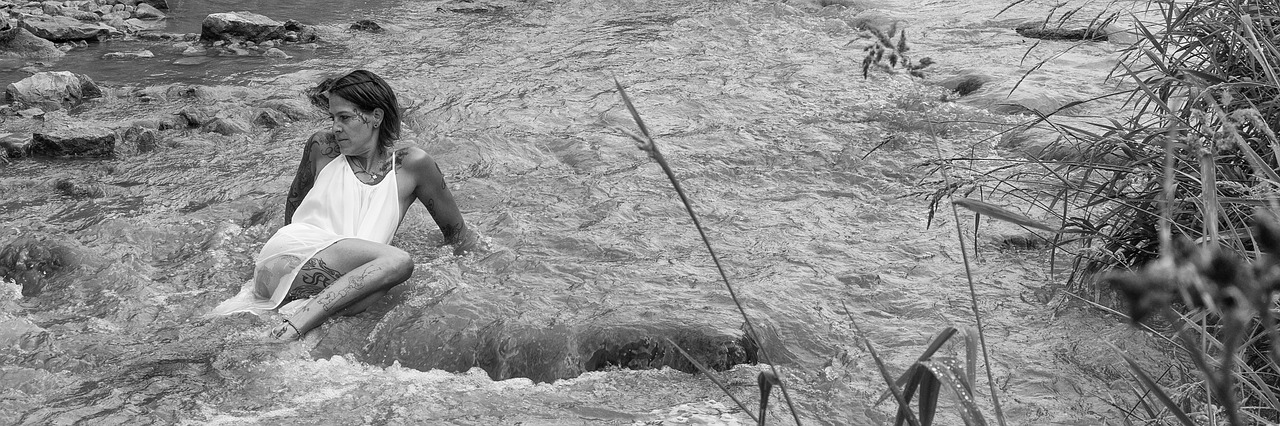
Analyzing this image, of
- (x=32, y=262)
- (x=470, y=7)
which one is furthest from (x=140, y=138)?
(x=470, y=7)

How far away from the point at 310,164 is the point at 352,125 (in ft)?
1.22

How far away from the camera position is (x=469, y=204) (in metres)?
5.41

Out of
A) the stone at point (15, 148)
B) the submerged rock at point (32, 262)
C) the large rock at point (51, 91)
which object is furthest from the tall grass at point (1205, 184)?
the large rock at point (51, 91)

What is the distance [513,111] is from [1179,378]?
15.6 ft

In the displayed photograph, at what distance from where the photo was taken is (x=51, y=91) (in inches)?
286

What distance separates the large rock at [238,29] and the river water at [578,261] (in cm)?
120

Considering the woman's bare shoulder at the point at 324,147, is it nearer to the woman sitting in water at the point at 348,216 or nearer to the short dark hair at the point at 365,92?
the woman sitting in water at the point at 348,216

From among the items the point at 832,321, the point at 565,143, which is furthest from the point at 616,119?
the point at 832,321

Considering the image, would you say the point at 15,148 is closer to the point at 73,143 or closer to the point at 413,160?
the point at 73,143

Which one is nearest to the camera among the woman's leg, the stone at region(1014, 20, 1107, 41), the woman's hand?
the woman's leg

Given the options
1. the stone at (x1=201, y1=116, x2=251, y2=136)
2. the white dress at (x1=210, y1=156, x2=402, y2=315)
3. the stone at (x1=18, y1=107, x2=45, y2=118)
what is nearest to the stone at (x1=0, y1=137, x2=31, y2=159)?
the stone at (x1=18, y1=107, x2=45, y2=118)

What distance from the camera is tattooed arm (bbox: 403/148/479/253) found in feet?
14.6

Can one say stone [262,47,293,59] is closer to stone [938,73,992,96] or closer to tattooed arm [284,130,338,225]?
tattooed arm [284,130,338,225]

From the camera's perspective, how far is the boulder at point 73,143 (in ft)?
19.8
